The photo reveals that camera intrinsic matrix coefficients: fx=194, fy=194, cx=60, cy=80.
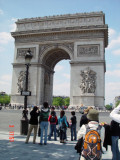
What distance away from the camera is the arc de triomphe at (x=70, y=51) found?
28.3 metres

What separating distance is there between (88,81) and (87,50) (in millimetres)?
4887

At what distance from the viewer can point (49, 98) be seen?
3556 cm

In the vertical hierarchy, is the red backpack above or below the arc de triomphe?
below

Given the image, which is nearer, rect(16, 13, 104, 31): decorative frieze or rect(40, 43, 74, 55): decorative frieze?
rect(16, 13, 104, 31): decorative frieze

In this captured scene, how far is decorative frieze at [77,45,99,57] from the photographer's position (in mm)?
29027

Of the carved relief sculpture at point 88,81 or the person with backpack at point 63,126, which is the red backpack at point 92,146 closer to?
the person with backpack at point 63,126

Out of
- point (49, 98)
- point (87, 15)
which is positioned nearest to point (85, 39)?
point (87, 15)

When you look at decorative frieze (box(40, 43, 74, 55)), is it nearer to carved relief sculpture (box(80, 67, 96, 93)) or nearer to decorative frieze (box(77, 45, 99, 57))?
decorative frieze (box(77, 45, 99, 57))

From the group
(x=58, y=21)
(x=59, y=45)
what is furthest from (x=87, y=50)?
(x=58, y=21)

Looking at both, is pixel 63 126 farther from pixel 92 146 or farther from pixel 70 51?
pixel 70 51

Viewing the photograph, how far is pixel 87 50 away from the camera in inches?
1156

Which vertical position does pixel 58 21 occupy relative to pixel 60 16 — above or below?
below

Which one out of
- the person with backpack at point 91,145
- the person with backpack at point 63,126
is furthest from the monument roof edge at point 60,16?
the person with backpack at point 91,145

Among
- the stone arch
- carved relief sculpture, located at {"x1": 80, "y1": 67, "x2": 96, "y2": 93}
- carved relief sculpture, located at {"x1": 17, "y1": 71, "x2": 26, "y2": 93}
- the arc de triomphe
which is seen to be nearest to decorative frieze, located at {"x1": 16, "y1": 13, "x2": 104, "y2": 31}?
the arc de triomphe
